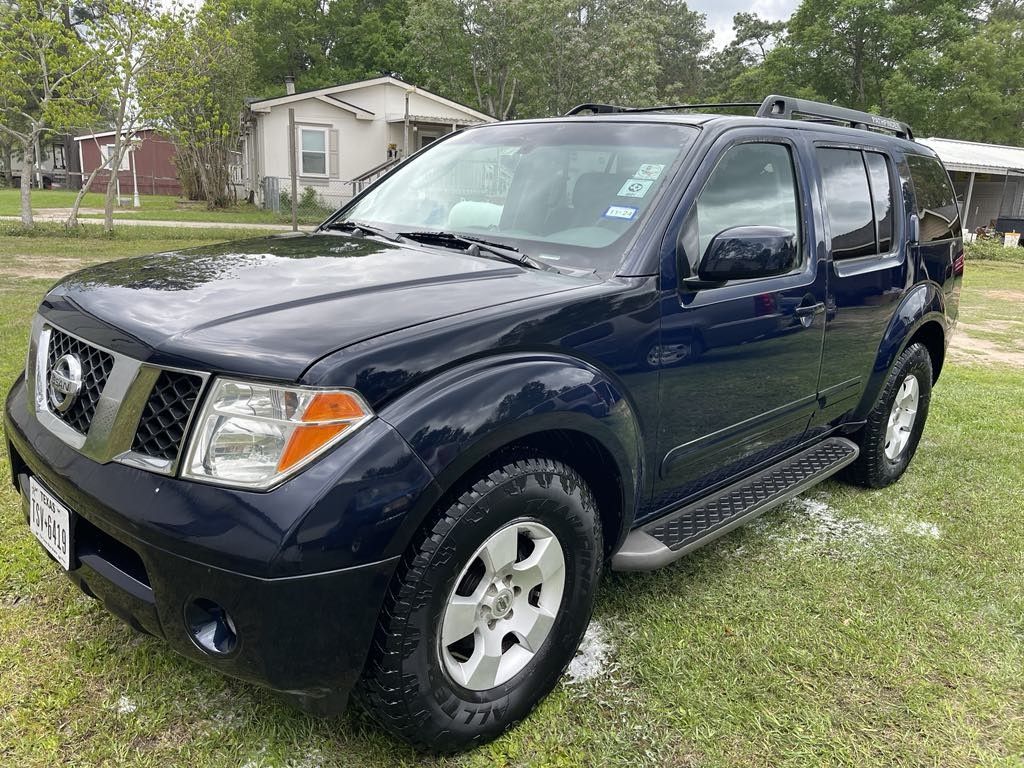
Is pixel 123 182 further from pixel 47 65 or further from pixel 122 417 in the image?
pixel 122 417

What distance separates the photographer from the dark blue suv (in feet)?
5.89

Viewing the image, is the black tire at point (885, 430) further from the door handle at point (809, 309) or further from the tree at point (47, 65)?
the tree at point (47, 65)

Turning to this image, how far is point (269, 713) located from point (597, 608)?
1.26m

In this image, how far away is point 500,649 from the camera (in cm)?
223

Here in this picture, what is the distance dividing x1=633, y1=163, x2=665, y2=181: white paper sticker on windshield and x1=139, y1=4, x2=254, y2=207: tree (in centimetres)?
1535

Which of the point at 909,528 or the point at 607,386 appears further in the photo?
the point at 909,528

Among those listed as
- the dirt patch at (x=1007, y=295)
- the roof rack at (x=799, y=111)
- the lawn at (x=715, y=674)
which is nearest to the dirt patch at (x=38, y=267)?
the lawn at (x=715, y=674)

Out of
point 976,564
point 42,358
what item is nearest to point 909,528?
point 976,564

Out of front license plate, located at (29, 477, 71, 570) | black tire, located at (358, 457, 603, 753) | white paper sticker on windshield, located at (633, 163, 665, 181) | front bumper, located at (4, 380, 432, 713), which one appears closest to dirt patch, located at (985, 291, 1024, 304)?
white paper sticker on windshield, located at (633, 163, 665, 181)

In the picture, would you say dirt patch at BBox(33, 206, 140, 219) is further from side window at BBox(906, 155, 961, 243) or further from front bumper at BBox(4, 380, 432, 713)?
front bumper at BBox(4, 380, 432, 713)

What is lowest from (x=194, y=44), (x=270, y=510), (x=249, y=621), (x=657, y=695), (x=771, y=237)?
(x=657, y=695)

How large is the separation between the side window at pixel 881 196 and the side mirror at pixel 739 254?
56.1 inches

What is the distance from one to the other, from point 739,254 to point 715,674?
1414 millimetres

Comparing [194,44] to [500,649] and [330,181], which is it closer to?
[330,181]
